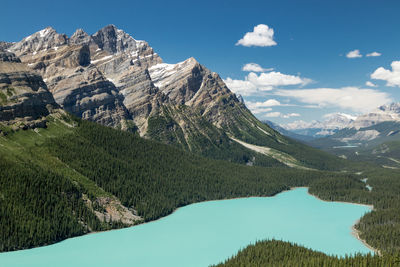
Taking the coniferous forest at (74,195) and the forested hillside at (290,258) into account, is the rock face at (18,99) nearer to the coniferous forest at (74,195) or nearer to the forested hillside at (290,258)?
the coniferous forest at (74,195)

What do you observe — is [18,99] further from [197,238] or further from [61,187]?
[197,238]

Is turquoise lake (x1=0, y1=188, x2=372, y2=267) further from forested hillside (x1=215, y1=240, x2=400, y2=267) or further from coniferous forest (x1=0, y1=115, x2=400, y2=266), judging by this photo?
forested hillside (x1=215, y1=240, x2=400, y2=267)

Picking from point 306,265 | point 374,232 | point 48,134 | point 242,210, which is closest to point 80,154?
point 48,134

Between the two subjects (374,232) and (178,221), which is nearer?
(374,232)

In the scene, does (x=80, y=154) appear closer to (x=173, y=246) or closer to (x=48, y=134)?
(x=48, y=134)

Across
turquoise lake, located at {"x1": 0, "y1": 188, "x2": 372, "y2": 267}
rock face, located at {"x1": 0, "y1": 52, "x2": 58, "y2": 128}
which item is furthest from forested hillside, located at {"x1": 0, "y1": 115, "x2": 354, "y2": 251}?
rock face, located at {"x1": 0, "y1": 52, "x2": 58, "y2": 128}

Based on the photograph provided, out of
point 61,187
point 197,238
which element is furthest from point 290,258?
point 61,187
